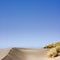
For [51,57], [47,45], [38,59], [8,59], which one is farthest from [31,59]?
[47,45]

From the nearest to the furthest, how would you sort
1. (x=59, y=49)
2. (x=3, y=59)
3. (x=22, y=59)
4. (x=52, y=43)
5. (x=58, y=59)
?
(x=3, y=59)
(x=58, y=59)
(x=22, y=59)
(x=59, y=49)
(x=52, y=43)

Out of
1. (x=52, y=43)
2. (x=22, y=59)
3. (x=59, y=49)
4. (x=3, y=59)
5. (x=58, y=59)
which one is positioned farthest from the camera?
(x=52, y=43)

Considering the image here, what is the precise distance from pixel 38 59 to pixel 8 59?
7.68ft

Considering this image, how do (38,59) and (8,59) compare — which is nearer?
(8,59)

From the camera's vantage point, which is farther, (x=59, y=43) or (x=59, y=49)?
(x=59, y=43)

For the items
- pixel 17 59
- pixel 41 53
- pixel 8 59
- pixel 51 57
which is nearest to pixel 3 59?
pixel 8 59

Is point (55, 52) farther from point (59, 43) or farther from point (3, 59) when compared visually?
point (59, 43)

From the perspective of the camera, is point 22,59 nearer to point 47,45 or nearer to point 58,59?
point 58,59

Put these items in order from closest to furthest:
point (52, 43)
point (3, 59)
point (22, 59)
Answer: point (3, 59) < point (22, 59) < point (52, 43)

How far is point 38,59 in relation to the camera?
11.7 m

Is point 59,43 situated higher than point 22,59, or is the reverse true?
point 59,43

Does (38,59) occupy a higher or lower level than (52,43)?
lower

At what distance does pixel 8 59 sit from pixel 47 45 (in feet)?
23.4

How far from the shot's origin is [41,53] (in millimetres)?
13648
